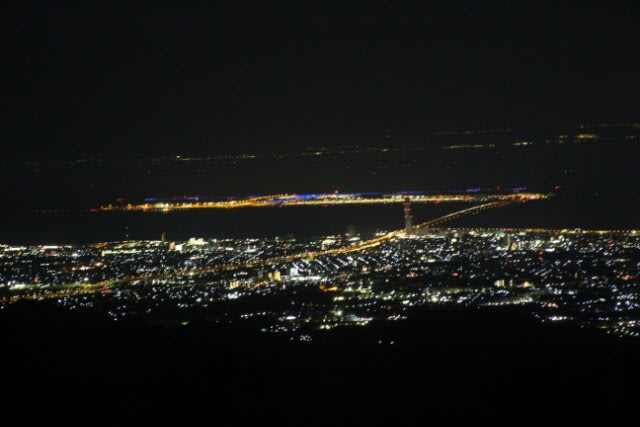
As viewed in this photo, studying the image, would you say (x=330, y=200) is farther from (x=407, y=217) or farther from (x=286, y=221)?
(x=407, y=217)

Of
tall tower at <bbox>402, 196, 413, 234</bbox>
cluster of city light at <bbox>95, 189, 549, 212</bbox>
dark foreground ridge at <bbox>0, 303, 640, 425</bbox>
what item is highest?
cluster of city light at <bbox>95, 189, 549, 212</bbox>

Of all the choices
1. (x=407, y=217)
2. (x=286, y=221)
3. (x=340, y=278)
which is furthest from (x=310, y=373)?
(x=286, y=221)

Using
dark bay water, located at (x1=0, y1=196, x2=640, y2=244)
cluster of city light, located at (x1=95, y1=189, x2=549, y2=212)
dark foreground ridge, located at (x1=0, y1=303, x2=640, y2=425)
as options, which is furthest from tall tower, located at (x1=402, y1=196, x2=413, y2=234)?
dark foreground ridge, located at (x1=0, y1=303, x2=640, y2=425)

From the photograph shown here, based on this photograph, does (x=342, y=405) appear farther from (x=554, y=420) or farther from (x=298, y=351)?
(x=298, y=351)

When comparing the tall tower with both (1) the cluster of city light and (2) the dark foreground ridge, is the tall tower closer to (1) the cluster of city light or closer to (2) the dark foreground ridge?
(1) the cluster of city light

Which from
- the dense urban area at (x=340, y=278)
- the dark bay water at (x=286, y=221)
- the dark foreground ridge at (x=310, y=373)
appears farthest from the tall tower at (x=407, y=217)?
the dark foreground ridge at (x=310, y=373)

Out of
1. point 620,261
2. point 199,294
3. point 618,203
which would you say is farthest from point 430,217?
point 199,294
